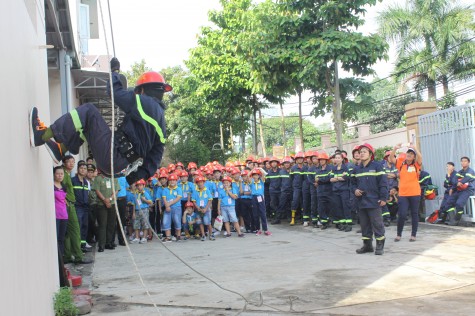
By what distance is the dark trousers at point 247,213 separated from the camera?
44.7ft

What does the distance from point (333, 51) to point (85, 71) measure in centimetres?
782

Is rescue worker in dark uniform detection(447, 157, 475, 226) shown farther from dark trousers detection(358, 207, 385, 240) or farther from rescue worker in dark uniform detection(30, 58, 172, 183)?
rescue worker in dark uniform detection(30, 58, 172, 183)

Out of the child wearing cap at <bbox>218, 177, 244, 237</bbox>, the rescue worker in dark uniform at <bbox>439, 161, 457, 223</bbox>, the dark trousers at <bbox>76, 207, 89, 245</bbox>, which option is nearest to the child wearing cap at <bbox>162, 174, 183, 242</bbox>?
the child wearing cap at <bbox>218, 177, 244, 237</bbox>

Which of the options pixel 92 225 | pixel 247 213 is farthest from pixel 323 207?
pixel 92 225

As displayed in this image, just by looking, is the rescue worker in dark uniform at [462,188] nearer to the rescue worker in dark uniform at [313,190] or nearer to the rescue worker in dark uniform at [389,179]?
the rescue worker in dark uniform at [389,179]

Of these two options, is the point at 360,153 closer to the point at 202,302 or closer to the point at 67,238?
the point at 202,302

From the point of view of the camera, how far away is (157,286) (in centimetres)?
746

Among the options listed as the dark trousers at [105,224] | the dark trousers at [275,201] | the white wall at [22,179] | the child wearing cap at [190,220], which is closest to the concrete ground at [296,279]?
the dark trousers at [105,224]

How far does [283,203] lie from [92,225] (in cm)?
611

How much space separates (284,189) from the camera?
15.4m

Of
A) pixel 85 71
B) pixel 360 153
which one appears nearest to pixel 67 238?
pixel 360 153

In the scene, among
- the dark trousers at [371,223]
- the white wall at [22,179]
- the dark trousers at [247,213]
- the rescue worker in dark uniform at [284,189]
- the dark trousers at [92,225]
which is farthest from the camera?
the rescue worker in dark uniform at [284,189]

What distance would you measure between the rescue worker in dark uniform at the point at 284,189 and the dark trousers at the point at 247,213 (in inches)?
78.1

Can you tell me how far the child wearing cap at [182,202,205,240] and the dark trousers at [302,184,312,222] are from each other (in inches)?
132
